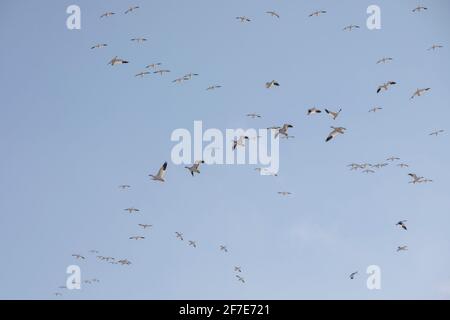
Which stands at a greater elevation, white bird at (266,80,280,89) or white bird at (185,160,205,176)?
white bird at (266,80,280,89)

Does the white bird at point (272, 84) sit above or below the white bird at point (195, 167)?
above
